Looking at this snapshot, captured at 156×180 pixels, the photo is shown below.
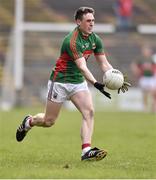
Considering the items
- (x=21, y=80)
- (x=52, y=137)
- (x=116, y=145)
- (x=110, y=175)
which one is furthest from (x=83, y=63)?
(x=21, y=80)

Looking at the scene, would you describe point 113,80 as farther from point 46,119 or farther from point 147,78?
point 147,78

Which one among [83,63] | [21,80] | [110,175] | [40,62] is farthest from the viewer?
[40,62]

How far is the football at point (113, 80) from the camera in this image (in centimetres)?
938

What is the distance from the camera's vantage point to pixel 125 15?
30.0m

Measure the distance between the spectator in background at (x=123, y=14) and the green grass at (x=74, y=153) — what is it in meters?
11.9

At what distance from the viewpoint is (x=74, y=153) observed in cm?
1080

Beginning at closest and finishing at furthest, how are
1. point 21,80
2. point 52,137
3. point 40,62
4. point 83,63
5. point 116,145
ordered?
point 83,63 → point 116,145 → point 52,137 → point 21,80 → point 40,62

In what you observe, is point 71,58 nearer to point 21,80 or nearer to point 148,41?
point 21,80

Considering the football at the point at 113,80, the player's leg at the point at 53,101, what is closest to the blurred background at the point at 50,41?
the player's leg at the point at 53,101

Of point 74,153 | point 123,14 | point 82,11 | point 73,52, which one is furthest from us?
point 123,14

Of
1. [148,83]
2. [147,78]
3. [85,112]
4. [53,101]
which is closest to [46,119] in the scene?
[53,101]

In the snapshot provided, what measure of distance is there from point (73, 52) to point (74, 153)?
1931 millimetres

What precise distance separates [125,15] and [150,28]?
1872 millimetres

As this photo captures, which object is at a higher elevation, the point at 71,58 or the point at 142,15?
the point at 142,15
